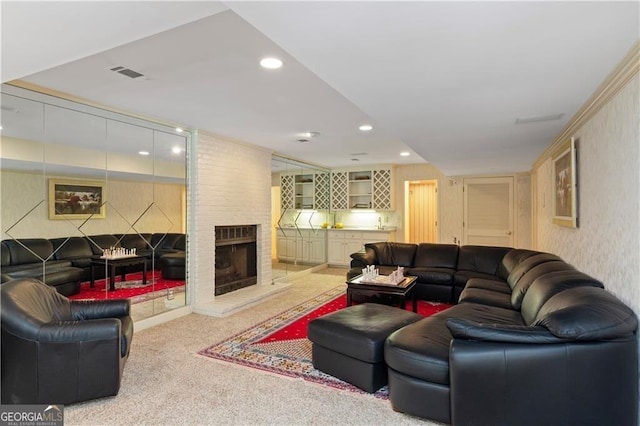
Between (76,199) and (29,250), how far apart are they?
24.1 inches

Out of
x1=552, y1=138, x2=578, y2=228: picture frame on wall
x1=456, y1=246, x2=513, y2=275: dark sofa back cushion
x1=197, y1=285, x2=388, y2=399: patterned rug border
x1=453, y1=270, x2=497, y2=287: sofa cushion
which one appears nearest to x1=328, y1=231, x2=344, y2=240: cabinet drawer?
x1=456, y1=246, x2=513, y2=275: dark sofa back cushion

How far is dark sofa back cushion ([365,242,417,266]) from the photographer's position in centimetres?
599

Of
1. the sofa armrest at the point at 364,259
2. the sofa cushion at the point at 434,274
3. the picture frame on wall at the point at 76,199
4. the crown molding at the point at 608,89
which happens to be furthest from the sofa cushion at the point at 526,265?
the picture frame on wall at the point at 76,199

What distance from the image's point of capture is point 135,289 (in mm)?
4180

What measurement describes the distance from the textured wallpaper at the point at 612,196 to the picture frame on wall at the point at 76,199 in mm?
4444

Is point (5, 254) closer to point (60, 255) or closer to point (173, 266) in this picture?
point (60, 255)

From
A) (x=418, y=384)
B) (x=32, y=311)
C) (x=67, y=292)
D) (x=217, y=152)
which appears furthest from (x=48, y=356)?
(x=217, y=152)

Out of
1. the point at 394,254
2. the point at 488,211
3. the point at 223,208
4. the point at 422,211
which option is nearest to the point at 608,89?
the point at 394,254

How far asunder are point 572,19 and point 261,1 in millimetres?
1303

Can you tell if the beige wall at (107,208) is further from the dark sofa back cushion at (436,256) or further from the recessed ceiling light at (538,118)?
the recessed ceiling light at (538,118)

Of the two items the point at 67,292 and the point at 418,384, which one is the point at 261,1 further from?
the point at 67,292

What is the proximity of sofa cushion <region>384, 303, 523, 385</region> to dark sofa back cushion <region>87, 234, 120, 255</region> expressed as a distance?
3142 millimetres

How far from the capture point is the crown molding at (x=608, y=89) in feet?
6.17

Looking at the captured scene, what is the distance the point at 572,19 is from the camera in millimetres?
1509
